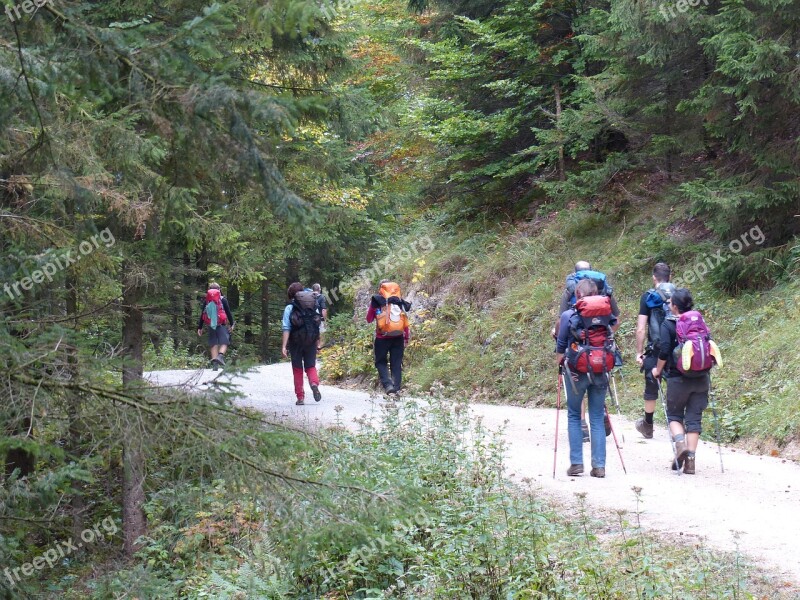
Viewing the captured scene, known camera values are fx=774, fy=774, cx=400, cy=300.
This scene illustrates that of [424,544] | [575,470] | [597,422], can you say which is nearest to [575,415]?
[597,422]

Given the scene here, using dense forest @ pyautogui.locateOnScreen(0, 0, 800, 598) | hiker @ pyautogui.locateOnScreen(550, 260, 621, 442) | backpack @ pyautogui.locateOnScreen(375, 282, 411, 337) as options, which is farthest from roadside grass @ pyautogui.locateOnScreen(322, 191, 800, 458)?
backpack @ pyautogui.locateOnScreen(375, 282, 411, 337)

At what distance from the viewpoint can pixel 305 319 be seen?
45.1 feet

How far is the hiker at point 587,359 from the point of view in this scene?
314 inches

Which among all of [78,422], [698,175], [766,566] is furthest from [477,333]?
[78,422]

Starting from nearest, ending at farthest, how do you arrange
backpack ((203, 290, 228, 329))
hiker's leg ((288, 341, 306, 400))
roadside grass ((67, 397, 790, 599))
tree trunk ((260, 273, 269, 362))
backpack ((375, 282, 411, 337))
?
1. roadside grass ((67, 397, 790, 599))
2. backpack ((375, 282, 411, 337))
3. hiker's leg ((288, 341, 306, 400))
4. backpack ((203, 290, 228, 329))
5. tree trunk ((260, 273, 269, 362))

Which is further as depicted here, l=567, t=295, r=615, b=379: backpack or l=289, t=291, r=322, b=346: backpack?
l=289, t=291, r=322, b=346: backpack

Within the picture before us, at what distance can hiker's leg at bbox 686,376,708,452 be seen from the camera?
8.47 meters

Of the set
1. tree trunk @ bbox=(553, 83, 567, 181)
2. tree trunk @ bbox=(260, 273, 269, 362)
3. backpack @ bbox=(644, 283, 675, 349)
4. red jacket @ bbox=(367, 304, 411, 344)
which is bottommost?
tree trunk @ bbox=(260, 273, 269, 362)

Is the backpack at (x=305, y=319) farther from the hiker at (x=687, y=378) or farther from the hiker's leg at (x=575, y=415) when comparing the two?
the hiker at (x=687, y=378)

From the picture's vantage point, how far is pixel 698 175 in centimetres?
1664

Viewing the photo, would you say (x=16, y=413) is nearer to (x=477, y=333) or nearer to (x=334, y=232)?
(x=477, y=333)

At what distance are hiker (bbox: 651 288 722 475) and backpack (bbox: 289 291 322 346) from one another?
676cm

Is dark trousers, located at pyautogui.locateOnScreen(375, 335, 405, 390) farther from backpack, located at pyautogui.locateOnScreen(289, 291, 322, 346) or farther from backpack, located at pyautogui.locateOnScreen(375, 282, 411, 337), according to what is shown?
backpack, located at pyautogui.locateOnScreen(289, 291, 322, 346)

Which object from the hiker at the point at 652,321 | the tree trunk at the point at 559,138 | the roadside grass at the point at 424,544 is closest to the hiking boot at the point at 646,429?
the hiker at the point at 652,321
